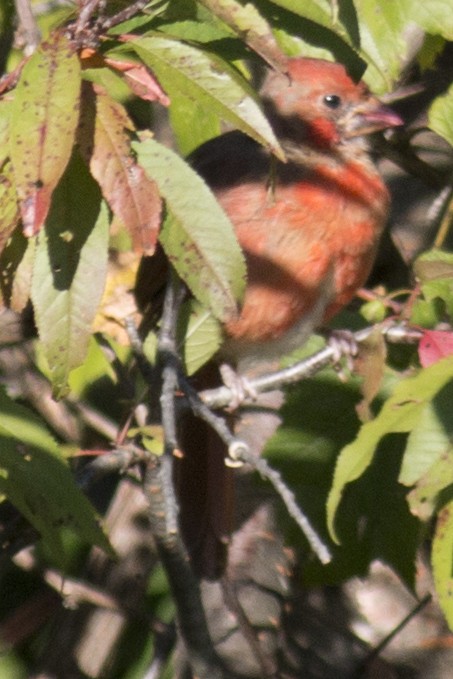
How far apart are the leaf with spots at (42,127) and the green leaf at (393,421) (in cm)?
80

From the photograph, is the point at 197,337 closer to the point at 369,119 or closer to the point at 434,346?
the point at 434,346

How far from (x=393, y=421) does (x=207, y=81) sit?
2.37 feet

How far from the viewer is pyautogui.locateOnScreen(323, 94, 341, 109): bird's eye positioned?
3365mm

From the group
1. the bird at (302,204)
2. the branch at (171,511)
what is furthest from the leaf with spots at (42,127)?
the bird at (302,204)

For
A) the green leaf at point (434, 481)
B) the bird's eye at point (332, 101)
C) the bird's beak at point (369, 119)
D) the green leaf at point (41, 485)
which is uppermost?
the green leaf at point (41, 485)

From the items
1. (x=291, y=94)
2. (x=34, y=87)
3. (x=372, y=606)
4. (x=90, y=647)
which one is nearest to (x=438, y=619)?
(x=372, y=606)

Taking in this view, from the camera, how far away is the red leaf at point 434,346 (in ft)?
7.20

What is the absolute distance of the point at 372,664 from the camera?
3.40m

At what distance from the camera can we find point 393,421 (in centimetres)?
204

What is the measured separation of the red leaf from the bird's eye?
1265mm

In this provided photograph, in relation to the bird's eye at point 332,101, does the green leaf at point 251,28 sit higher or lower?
higher

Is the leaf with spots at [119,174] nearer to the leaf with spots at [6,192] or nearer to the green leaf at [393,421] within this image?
the leaf with spots at [6,192]

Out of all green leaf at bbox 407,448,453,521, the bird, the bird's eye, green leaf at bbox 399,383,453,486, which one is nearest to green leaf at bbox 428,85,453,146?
the bird

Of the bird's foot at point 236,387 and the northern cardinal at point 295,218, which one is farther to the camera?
the northern cardinal at point 295,218
